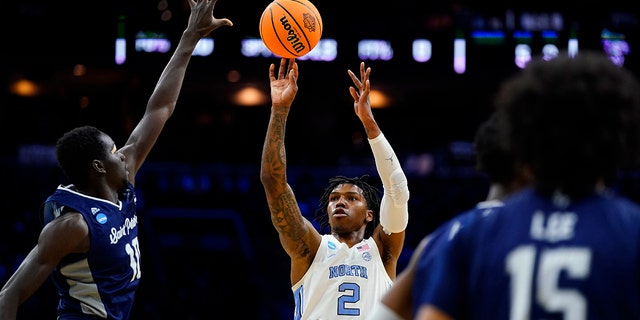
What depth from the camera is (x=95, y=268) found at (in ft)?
14.1

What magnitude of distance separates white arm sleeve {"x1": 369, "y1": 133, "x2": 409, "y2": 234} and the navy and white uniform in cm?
22

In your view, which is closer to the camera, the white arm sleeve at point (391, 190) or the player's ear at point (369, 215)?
the white arm sleeve at point (391, 190)

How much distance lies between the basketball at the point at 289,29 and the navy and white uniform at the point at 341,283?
1.42 m

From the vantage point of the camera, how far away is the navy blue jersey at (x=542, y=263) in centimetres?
192

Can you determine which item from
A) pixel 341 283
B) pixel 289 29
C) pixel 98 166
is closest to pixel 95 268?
pixel 98 166

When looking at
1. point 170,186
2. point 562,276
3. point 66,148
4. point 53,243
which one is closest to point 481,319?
point 562,276

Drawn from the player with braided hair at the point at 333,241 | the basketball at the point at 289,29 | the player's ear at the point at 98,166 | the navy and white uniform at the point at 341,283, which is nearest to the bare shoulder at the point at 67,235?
the player's ear at the point at 98,166

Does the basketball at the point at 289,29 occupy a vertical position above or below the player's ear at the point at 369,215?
above

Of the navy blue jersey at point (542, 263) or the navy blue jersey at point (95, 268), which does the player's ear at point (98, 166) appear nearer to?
the navy blue jersey at point (95, 268)

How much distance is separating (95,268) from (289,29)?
226 centimetres

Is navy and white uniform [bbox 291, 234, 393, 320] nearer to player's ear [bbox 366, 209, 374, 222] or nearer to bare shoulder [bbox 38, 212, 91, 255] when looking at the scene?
player's ear [bbox 366, 209, 374, 222]

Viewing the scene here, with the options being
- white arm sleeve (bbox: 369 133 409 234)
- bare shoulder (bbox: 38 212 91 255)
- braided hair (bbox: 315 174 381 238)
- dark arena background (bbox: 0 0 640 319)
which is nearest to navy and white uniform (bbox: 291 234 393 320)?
white arm sleeve (bbox: 369 133 409 234)

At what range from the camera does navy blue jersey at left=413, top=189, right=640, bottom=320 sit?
1917mm

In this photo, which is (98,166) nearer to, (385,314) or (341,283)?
(341,283)
